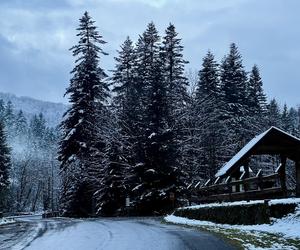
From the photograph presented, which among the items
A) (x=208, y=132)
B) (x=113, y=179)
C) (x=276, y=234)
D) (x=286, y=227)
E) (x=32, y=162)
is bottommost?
(x=276, y=234)

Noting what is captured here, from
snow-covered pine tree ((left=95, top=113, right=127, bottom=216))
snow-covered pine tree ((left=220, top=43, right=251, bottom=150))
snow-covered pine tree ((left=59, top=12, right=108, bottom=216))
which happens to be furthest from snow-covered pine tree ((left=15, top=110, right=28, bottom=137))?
snow-covered pine tree ((left=95, top=113, right=127, bottom=216))

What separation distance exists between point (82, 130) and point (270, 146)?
25.1 meters

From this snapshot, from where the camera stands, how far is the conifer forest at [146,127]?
125 feet

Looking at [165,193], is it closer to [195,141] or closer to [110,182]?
[110,182]

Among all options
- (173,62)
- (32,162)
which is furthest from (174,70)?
(32,162)

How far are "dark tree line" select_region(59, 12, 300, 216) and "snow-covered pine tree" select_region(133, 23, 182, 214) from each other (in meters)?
0.08

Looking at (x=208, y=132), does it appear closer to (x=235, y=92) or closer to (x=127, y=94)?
(x=127, y=94)

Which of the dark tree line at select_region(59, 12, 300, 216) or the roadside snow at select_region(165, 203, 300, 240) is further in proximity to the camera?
the dark tree line at select_region(59, 12, 300, 216)

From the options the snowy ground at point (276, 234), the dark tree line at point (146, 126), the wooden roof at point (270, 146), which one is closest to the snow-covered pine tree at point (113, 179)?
the dark tree line at point (146, 126)

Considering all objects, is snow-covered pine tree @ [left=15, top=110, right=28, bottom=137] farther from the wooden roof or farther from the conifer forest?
the wooden roof

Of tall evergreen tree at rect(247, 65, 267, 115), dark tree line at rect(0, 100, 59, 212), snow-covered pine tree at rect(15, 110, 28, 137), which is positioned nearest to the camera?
tall evergreen tree at rect(247, 65, 267, 115)

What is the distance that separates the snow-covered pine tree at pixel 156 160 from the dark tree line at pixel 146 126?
3.1 inches

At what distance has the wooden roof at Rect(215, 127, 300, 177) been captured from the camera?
2398 centimetres

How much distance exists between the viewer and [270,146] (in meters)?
24.4
